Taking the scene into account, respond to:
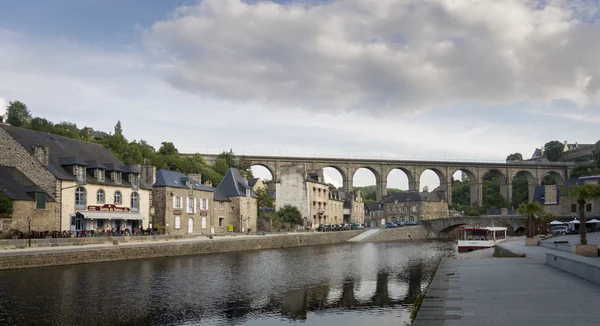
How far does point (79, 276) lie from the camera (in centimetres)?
2206

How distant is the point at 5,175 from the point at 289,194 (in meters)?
35.4

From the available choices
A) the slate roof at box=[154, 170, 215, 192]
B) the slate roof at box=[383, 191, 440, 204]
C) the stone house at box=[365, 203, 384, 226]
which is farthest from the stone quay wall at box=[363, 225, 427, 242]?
the stone house at box=[365, 203, 384, 226]

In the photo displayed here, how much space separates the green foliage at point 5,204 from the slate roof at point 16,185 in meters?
0.65

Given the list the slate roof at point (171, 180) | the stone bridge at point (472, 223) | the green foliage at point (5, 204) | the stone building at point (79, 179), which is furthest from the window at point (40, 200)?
the stone bridge at point (472, 223)

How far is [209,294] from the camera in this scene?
18203mm

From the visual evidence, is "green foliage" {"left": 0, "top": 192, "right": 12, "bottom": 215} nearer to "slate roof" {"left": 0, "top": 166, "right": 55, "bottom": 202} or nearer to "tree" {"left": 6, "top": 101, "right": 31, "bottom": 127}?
"slate roof" {"left": 0, "top": 166, "right": 55, "bottom": 202}

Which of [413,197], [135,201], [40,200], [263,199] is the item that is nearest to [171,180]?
[135,201]

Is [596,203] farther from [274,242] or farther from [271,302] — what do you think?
[271,302]

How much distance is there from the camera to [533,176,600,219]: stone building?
68.9 m

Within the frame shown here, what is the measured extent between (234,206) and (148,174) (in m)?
11.4

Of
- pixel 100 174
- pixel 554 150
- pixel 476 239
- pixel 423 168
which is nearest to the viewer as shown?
pixel 100 174

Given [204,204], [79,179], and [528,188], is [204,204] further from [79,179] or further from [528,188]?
[528,188]

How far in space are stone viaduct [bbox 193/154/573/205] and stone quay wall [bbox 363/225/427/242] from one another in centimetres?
2795

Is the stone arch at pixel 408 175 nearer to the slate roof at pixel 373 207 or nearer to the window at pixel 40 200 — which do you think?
the slate roof at pixel 373 207
